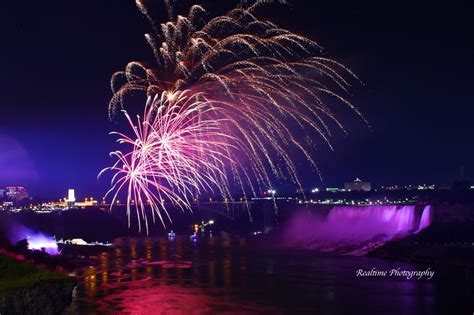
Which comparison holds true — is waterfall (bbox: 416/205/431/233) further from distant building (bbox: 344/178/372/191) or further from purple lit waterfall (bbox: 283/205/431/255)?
distant building (bbox: 344/178/372/191)

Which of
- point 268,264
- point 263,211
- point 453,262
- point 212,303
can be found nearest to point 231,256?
point 268,264

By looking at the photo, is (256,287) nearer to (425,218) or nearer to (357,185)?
(425,218)

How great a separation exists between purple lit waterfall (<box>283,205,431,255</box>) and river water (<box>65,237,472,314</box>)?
9296 mm

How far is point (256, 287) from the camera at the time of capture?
3659 cm

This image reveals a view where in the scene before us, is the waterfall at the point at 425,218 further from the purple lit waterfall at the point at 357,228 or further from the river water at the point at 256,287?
the river water at the point at 256,287

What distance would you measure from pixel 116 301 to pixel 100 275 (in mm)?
12049

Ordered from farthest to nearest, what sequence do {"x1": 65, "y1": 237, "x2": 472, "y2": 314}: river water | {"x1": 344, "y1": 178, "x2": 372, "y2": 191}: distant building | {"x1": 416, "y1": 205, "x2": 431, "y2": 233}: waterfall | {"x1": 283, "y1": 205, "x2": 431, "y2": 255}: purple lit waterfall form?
{"x1": 344, "y1": 178, "x2": 372, "y2": 191}: distant building, {"x1": 416, "y1": 205, "x2": 431, "y2": 233}: waterfall, {"x1": 283, "y1": 205, "x2": 431, "y2": 255}: purple lit waterfall, {"x1": 65, "y1": 237, "x2": 472, "y2": 314}: river water

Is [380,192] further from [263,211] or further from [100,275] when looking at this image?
[100,275]

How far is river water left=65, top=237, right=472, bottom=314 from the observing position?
A: 97.6 feet

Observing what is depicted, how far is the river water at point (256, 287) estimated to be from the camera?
2975cm

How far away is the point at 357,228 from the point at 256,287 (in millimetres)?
38947

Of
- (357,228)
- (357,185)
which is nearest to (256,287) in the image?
(357,228)

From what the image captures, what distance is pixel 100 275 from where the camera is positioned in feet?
141

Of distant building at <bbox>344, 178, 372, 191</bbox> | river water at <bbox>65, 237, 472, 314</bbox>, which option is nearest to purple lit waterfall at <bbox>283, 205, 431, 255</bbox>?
river water at <bbox>65, 237, 472, 314</bbox>
